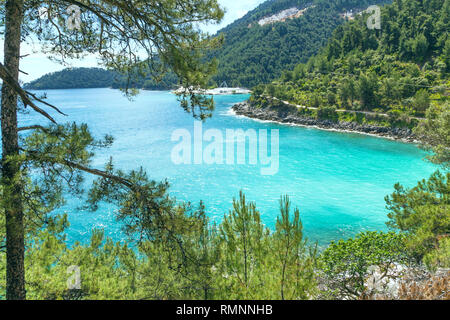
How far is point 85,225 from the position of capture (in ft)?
61.5

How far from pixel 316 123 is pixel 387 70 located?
18.0 m

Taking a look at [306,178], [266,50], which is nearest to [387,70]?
[306,178]

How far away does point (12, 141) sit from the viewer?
404 cm

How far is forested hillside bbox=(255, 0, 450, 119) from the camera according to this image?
4581cm

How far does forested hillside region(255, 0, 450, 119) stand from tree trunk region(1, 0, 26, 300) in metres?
42.4

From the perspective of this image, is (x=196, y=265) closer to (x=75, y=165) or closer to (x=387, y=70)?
(x=75, y=165)

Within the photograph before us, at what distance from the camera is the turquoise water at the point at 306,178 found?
19.4 meters

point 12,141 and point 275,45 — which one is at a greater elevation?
point 275,45

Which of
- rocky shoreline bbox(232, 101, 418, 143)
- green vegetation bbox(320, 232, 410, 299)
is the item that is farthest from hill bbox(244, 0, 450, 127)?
green vegetation bbox(320, 232, 410, 299)

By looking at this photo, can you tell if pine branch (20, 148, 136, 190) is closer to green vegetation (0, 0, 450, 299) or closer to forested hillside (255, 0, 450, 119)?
green vegetation (0, 0, 450, 299)

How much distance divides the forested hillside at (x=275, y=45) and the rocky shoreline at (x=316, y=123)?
56.5 metres

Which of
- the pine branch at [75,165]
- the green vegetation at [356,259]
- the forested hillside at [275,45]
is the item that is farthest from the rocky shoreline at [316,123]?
the forested hillside at [275,45]

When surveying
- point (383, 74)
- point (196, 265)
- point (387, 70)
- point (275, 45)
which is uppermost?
point (275, 45)

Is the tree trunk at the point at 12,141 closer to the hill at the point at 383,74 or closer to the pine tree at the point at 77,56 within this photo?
the pine tree at the point at 77,56
